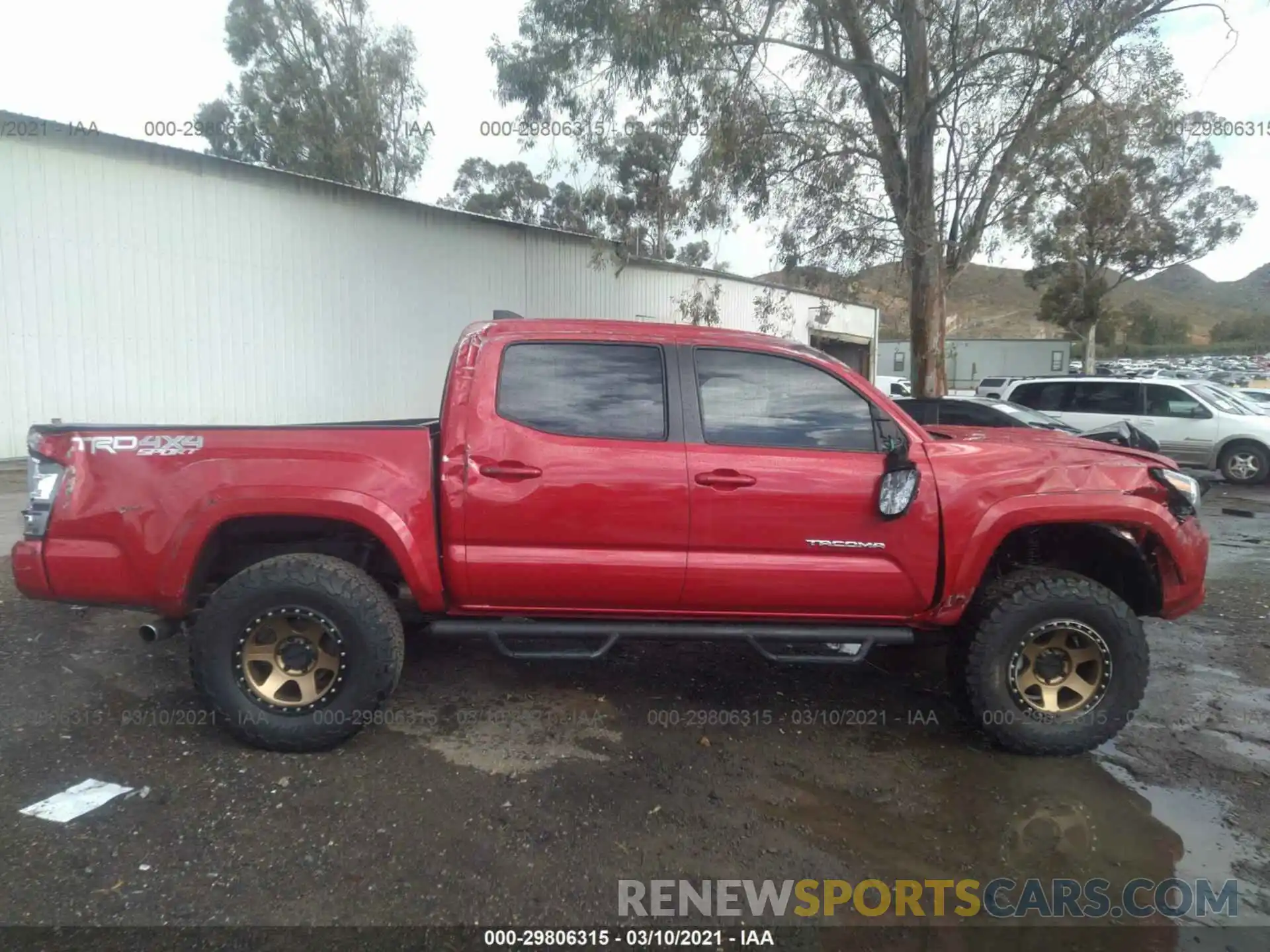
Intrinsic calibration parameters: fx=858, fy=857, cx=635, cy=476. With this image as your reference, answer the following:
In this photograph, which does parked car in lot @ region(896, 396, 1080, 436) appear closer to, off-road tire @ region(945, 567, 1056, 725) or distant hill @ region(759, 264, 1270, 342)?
distant hill @ region(759, 264, 1270, 342)

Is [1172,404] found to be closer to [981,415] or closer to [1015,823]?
[981,415]

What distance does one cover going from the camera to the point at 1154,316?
77.5 meters

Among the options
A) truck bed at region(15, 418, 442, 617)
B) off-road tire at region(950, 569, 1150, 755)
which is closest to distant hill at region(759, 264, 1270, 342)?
off-road tire at region(950, 569, 1150, 755)

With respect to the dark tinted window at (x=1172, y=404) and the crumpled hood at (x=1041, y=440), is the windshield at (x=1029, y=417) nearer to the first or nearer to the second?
the dark tinted window at (x=1172, y=404)

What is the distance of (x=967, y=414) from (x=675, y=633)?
8.03 meters

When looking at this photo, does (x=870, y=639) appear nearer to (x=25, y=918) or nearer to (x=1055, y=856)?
(x=1055, y=856)

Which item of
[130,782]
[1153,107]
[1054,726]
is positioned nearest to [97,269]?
[130,782]

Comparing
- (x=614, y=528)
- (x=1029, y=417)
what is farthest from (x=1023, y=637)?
(x=1029, y=417)

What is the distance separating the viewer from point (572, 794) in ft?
11.7

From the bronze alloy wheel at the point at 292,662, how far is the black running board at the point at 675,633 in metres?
0.47

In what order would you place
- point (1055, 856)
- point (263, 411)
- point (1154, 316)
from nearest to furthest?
point (1055, 856), point (263, 411), point (1154, 316)

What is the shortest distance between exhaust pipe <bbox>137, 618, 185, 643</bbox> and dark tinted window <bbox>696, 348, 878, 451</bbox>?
2.60 metres

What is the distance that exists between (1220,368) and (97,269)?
186ft

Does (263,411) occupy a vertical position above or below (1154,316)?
below
